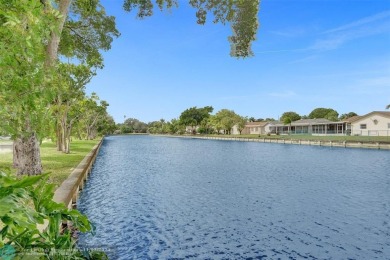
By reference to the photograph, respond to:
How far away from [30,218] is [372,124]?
250ft

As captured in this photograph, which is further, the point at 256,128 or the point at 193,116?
the point at 193,116

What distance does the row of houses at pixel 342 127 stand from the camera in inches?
2569

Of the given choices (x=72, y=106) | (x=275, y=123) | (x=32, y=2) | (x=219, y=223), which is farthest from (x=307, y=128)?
(x=32, y=2)

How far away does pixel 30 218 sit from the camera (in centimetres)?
237

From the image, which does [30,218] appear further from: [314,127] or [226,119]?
[226,119]

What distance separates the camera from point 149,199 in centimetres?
1498

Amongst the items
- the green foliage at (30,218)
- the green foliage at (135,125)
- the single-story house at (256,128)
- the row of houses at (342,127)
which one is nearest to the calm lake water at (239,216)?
the green foliage at (30,218)

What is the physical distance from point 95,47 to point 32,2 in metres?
16.7

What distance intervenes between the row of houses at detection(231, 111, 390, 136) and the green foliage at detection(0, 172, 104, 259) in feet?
239

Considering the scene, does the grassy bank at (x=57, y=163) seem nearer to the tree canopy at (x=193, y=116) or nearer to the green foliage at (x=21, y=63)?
the green foliage at (x=21, y=63)

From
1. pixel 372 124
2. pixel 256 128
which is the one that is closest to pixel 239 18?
pixel 372 124

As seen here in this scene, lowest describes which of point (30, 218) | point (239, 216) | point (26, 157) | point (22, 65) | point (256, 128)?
point (239, 216)

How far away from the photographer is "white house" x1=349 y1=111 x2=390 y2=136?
64375 millimetres

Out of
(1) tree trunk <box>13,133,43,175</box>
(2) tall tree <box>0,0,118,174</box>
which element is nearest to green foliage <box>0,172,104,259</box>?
(2) tall tree <box>0,0,118,174</box>
